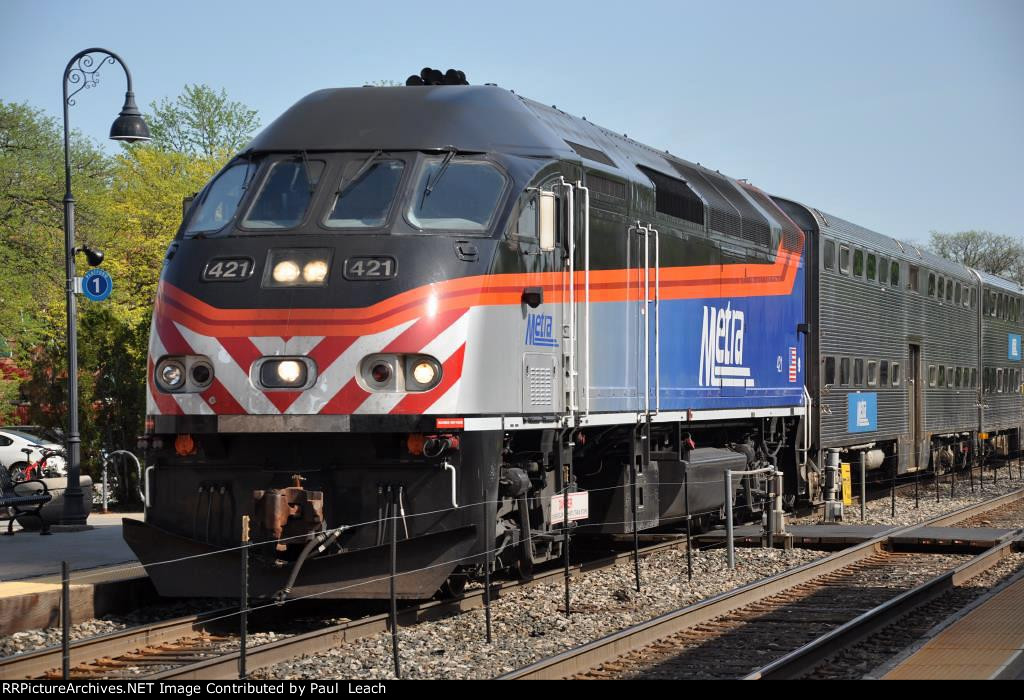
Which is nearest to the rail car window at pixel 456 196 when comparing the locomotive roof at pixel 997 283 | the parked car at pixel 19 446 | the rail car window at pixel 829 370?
the rail car window at pixel 829 370

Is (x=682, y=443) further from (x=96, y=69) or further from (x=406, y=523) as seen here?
(x=96, y=69)

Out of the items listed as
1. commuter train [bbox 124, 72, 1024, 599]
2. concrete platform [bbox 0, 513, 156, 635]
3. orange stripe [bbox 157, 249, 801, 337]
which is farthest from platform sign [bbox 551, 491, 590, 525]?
concrete platform [bbox 0, 513, 156, 635]

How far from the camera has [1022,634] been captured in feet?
32.5

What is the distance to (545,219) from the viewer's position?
11.5 meters

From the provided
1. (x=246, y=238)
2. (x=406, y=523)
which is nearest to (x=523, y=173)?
(x=246, y=238)

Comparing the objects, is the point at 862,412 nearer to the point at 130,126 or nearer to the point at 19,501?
the point at 130,126

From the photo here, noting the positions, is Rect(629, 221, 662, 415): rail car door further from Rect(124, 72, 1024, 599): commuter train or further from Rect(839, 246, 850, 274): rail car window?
Rect(839, 246, 850, 274): rail car window

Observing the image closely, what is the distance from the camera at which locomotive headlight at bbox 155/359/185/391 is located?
10.7m

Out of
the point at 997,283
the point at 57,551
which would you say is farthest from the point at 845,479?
the point at 997,283

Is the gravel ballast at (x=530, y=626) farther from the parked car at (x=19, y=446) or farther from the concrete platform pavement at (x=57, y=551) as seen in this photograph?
the parked car at (x=19, y=446)

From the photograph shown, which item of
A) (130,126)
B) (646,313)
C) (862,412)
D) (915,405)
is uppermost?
(130,126)

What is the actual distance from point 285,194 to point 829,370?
1252cm
